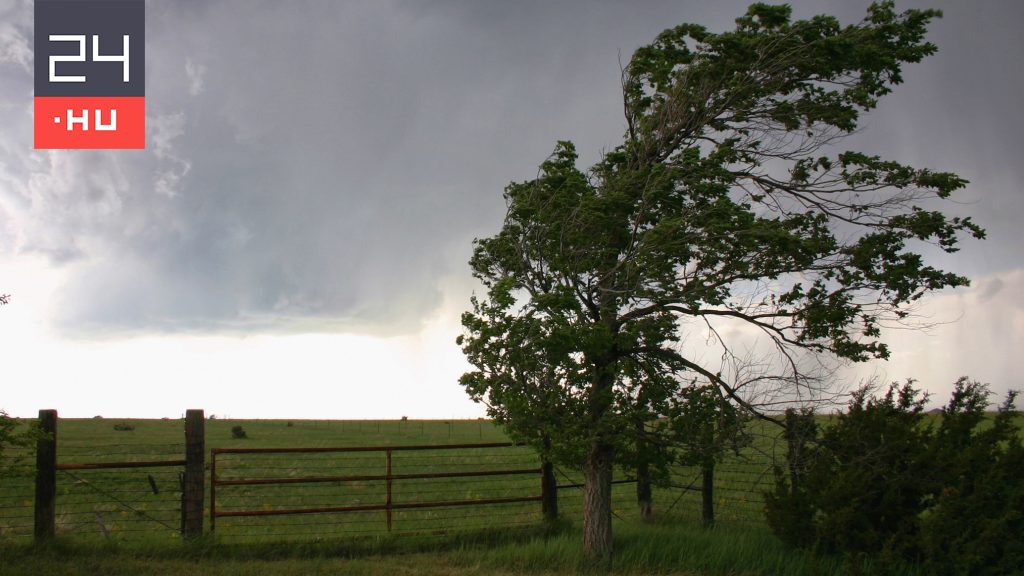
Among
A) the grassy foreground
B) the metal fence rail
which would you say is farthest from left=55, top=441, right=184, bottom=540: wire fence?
the metal fence rail

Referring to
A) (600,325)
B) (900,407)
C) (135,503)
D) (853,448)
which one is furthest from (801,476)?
(135,503)

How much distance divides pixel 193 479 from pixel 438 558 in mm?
4847

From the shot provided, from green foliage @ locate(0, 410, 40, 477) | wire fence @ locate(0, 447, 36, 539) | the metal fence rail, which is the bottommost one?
the metal fence rail

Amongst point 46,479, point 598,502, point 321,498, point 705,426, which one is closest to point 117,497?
point 321,498

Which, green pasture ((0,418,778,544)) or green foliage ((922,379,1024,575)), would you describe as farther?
green pasture ((0,418,778,544))

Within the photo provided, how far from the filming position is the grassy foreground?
11.6 m

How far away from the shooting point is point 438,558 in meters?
12.8

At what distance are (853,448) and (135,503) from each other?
18677 millimetres

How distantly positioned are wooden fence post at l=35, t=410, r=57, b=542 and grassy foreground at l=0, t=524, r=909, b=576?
1.52 ft

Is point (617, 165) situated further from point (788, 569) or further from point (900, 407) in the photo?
point (788, 569)

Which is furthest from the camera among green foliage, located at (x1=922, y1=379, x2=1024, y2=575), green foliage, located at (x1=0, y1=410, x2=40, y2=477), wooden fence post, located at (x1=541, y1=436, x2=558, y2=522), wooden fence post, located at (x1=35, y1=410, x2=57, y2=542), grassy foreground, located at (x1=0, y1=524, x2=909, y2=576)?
wooden fence post, located at (x1=541, y1=436, x2=558, y2=522)

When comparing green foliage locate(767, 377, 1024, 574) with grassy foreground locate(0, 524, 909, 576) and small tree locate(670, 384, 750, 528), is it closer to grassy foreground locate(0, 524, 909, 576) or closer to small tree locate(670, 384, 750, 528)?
grassy foreground locate(0, 524, 909, 576)

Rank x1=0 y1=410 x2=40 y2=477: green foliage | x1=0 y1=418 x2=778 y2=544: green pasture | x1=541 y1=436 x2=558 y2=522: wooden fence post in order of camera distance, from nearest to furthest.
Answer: x1=0 y1=410 x2=40 y2=477: green foliage → x1=0 y1=418 x2=778 y2=544: green pasture → x1=541 y1=436 x2=558 y2=522: wooden fence post

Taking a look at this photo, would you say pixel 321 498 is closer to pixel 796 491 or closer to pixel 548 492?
pixel 548 492
